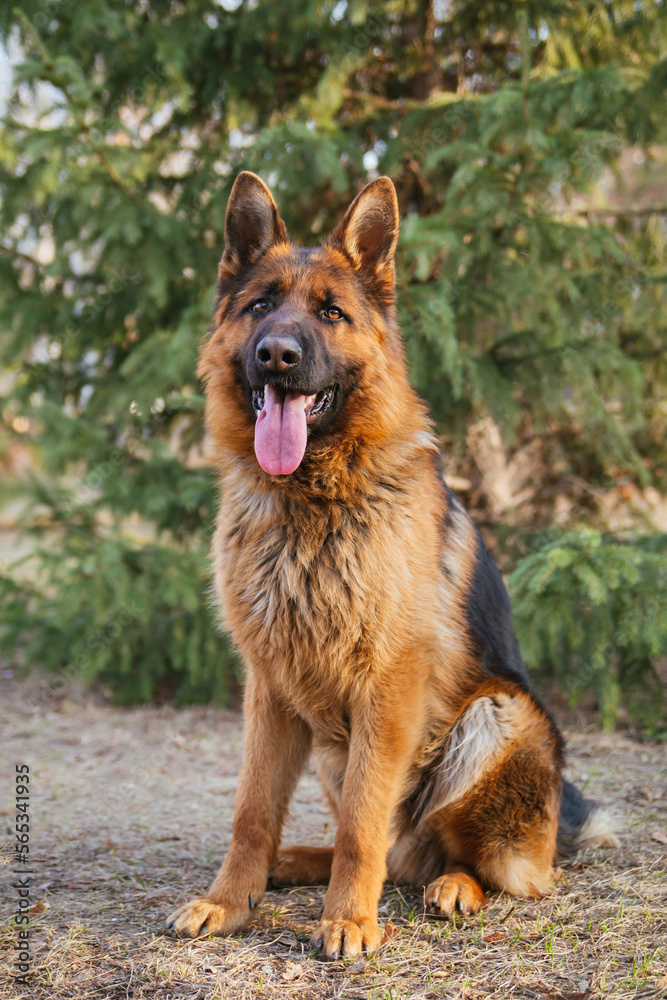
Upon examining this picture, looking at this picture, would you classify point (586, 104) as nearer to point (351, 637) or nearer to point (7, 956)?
point (351, 637)

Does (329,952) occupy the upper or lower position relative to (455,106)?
lower

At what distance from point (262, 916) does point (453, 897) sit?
783mm

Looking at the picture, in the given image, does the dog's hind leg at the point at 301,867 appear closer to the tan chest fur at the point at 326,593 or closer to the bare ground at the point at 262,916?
the bare ground at the point at 262,916

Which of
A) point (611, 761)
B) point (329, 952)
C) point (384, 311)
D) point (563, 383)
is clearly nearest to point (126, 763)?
point (329, 952)

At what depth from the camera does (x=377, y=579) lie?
110 inches

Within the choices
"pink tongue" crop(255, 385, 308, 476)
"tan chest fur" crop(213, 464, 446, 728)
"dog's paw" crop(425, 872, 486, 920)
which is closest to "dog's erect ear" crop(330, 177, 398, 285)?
"pink tongue" crop(255, 385, 308, 476)

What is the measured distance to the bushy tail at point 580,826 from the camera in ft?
11.2

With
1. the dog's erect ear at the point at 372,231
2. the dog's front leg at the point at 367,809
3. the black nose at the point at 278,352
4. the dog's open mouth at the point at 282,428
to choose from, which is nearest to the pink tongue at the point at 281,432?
the dog's open mouth at the point at 282,428

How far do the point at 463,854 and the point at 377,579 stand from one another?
1317mm

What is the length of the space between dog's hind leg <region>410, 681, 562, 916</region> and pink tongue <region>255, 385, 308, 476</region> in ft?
4.23

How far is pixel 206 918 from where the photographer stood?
2711 millimetres

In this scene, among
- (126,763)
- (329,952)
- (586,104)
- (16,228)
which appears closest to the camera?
(329,952)

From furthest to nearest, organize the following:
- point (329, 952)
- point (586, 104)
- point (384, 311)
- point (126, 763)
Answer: point (126, 763), point (586, 104), point (384, 311), point (329, 952)

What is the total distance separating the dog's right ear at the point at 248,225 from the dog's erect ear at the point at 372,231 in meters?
0.29
